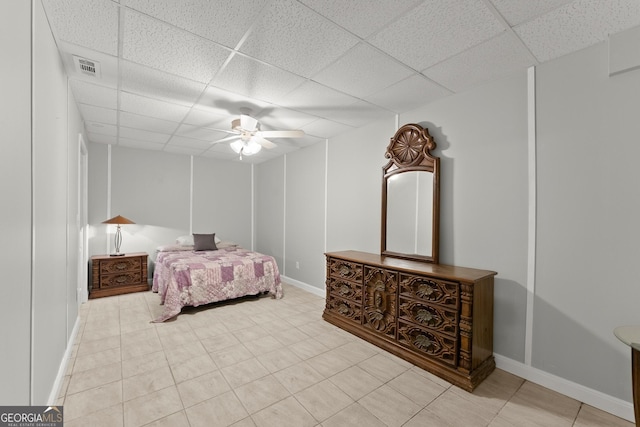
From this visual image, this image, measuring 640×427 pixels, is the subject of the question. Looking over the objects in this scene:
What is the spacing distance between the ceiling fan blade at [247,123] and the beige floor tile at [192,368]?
2399 millimetres

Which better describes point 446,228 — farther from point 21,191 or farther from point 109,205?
point 109,205

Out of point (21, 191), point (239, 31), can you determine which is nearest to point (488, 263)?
point (239, 31)

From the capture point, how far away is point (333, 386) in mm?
2094

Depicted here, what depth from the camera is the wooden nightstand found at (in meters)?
4.21

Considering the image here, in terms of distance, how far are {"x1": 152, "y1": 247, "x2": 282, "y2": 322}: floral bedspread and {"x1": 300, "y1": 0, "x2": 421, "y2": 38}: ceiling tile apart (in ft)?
10.9

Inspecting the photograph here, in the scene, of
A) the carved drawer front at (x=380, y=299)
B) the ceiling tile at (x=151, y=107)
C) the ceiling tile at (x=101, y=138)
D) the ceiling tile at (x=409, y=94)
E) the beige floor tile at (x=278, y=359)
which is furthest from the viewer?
the ceiling tile at (x=101, y=138)

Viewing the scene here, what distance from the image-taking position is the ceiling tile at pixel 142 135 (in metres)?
3.99

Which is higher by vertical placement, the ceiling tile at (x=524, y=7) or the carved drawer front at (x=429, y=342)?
the ceiling tile at (x=524, y=7)

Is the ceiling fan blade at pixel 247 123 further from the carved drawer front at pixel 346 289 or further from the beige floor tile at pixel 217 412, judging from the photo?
the beige floor tile at pixel 217 412

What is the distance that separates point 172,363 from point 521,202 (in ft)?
11.0

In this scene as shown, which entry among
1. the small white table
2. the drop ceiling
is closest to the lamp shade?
the drop ceiling

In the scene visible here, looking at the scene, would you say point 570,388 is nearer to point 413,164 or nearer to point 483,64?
point 413,164

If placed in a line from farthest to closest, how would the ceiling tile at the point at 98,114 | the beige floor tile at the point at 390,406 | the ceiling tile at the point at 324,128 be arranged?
the ceiling tile at the point at 324,128 → the ceiling tile at the point at 98,114 → the beige floor tile at the point at 390,406

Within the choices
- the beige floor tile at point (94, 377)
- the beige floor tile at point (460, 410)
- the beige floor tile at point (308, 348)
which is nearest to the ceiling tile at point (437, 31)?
the beige floor tile at point (460, 410)
